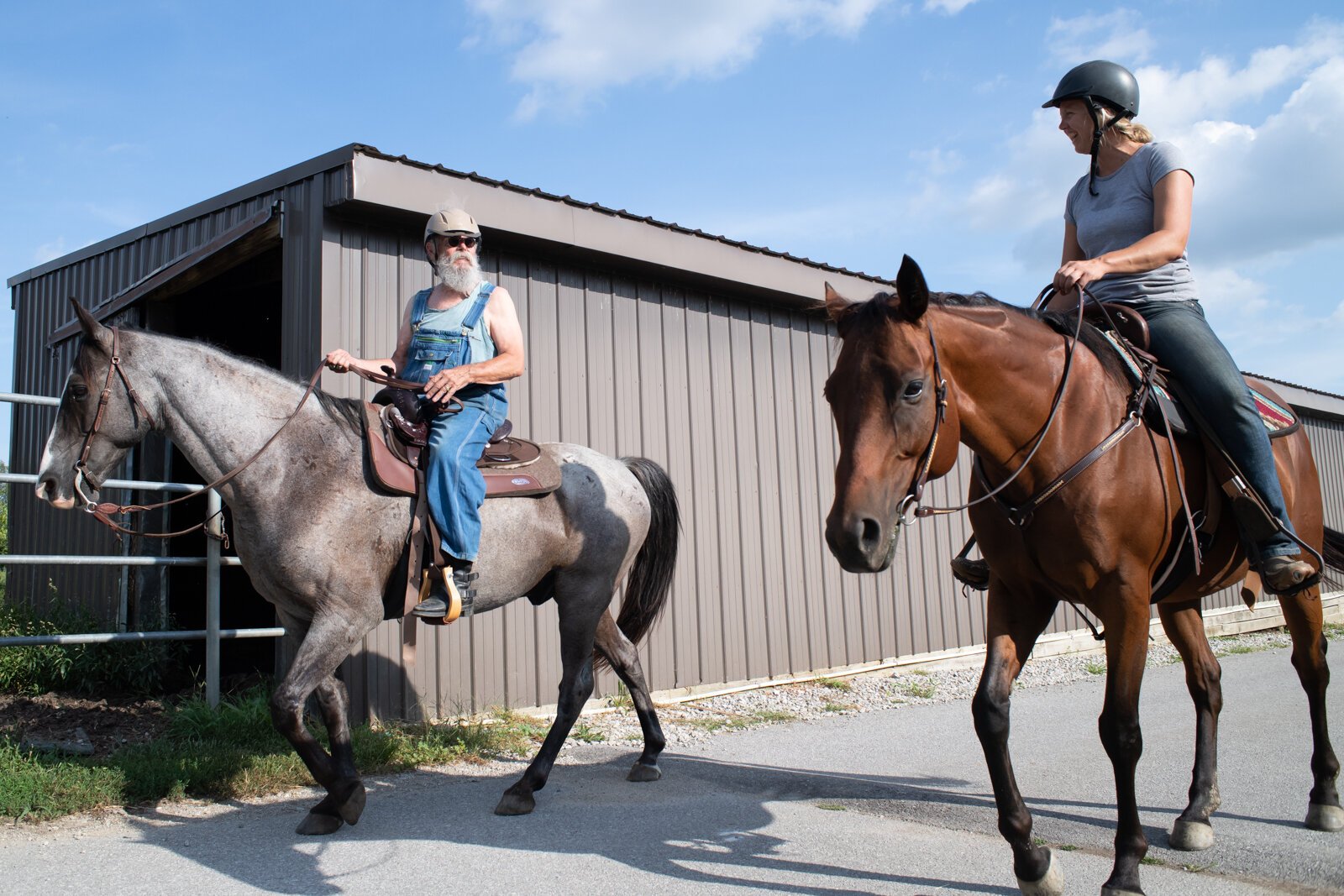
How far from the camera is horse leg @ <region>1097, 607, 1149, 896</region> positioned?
3.24 meters

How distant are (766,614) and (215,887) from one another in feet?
18.7

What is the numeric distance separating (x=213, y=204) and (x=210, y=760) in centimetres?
420

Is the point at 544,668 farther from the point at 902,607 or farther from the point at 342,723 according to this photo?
the point at 902,607

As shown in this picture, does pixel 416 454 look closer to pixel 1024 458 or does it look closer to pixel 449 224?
pixel 449 224

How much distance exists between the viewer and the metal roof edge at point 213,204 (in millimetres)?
6094

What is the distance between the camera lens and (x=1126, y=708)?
3.29m

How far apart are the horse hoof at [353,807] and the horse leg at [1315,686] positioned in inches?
158

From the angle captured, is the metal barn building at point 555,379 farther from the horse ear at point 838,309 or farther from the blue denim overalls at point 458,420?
the horse ear at point 838,309

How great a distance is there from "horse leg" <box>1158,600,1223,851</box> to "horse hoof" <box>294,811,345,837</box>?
11.2 ft

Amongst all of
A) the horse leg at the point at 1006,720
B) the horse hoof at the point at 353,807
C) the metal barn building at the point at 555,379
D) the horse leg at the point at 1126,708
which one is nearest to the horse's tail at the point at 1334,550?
the horse leg at the point at 1006,720

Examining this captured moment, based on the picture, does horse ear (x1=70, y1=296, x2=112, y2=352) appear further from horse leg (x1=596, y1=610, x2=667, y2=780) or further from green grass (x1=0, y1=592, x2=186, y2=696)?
green grass (x1=0, y1=592, x2=186, y2=696)

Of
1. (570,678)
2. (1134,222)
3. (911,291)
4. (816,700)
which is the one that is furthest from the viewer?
(816,700)

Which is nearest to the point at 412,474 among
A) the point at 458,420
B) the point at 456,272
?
the point at 458,420

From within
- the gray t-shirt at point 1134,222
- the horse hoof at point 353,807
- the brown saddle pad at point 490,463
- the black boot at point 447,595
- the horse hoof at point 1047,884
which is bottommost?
the horse hoof at point 1047,884
